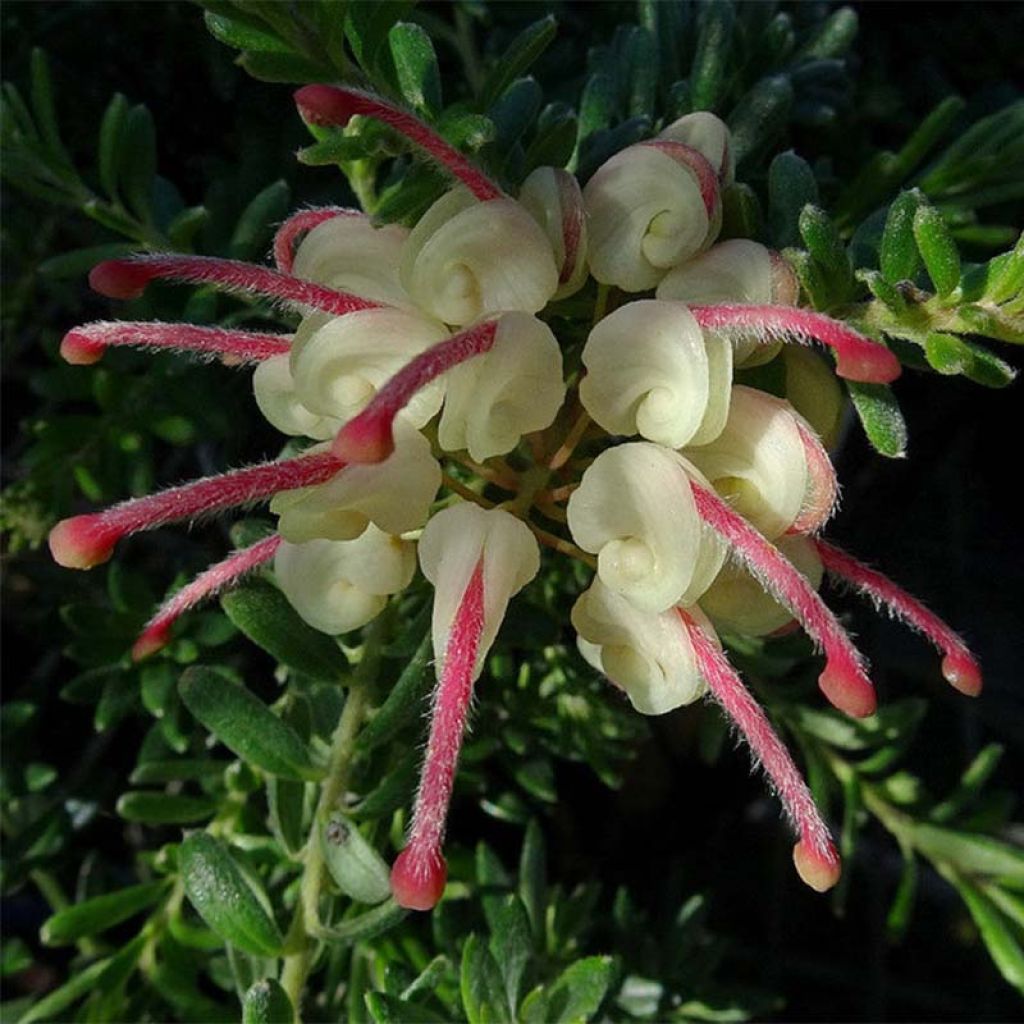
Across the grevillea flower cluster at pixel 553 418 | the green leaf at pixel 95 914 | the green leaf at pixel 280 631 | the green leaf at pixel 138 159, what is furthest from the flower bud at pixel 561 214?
the green leaf at pixel 95 914

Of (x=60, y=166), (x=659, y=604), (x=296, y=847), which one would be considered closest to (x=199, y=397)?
(x=60, y=166)

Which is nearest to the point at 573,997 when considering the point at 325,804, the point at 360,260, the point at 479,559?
the point at 325,804

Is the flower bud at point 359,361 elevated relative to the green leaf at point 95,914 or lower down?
elevated

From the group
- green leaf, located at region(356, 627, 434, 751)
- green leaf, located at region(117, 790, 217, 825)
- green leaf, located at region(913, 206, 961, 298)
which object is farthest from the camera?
green leaf, located at region(117, 790, 217, 825)

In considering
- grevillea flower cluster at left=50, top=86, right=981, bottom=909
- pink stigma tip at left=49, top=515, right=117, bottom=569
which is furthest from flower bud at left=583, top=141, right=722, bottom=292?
pink stigma tip at left=49, top=515, right=117, bottom=569

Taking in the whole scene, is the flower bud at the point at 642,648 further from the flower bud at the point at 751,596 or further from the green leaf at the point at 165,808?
the green leaf at the point at 165,808

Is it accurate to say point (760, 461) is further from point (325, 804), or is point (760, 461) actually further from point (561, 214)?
point (325, 804)

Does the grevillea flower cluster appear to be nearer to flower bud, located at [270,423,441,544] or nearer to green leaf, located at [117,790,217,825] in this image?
flower bud, located at [270,423,441,544]
